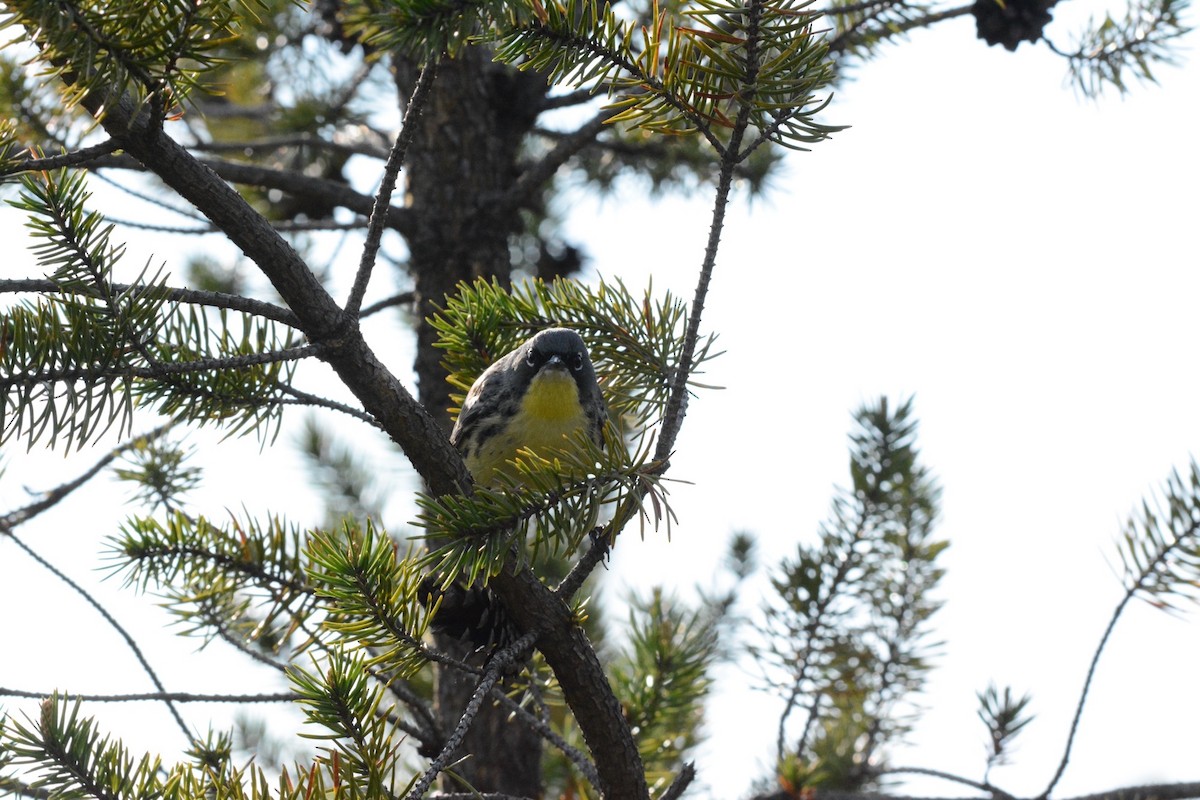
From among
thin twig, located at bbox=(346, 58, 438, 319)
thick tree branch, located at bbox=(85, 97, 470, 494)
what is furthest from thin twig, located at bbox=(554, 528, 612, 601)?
A: thin twig, located at bbox=(346, 58, 438, 319)

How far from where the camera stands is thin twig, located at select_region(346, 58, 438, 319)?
1.65 metres

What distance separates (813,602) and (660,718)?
26.9 inches

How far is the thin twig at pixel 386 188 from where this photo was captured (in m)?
1.65

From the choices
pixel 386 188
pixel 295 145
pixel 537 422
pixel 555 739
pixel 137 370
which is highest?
pixel 295 145

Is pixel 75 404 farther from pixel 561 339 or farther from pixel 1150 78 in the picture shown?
pixel 1150 78

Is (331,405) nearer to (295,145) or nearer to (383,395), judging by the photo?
(383,395)

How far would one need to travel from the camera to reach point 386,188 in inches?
68.3

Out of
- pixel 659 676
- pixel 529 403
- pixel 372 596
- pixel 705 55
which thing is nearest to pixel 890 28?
pixel 529 403

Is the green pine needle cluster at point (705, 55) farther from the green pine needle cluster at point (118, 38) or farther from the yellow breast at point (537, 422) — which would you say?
the yellow breast at point (537, 422)

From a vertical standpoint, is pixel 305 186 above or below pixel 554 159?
below

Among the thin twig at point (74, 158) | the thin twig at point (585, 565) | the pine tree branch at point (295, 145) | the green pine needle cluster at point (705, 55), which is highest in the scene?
the pine tree branch at point (295, 145)

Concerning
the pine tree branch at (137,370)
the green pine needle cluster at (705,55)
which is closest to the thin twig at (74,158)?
the pine tree branch at (137,370)

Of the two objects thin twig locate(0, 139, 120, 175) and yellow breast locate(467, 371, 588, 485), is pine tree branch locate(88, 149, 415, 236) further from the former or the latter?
thin twig locate(0, 139, 120, 175)

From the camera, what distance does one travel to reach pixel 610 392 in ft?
9.17
